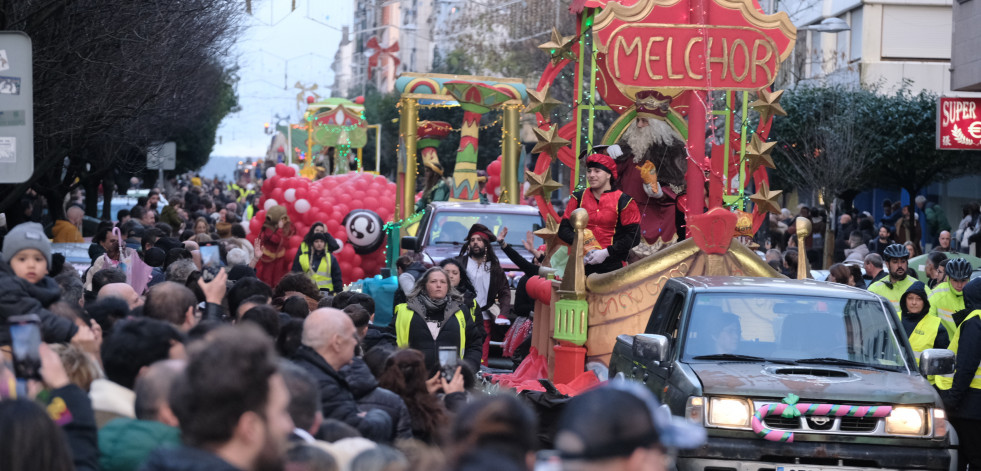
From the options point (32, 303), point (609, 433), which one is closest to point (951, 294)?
point (32, 303)

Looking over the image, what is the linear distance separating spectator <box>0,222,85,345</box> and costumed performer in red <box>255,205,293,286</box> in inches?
370

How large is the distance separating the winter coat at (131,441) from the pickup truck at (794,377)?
12.5 feet

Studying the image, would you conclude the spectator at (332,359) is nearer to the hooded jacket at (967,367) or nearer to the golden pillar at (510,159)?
the hooded jacket at (967,367)

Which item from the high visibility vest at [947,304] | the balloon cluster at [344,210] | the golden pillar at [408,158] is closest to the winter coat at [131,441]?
the high visibility vest at [947,304]

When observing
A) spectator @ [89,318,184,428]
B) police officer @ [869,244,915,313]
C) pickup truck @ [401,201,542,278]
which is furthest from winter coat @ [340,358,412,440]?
pickup truck @ [401,201,542,278]

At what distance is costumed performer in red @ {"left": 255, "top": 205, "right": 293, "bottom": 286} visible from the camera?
54.3 feet

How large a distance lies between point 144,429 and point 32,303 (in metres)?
2.13

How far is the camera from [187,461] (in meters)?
3.32

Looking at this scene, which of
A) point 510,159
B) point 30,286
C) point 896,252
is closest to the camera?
point 30,286

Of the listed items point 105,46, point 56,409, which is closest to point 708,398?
point 56,409

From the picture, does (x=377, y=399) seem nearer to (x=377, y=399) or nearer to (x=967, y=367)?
(x=377, y=399)

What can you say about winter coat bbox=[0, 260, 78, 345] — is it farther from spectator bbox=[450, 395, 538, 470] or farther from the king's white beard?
the king's white beard

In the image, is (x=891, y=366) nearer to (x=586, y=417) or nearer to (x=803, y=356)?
(x=803, y=356)

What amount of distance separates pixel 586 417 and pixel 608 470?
0.13 meters
